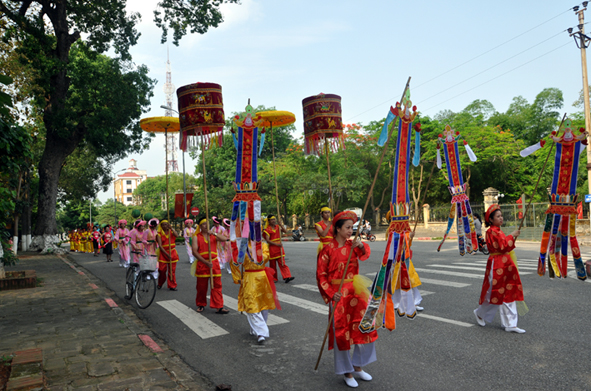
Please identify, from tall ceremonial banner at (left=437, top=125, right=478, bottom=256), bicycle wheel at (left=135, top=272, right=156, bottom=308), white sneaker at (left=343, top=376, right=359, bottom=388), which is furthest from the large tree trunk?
white sneaker at (left=343, top=376, right=359, bottom=388)

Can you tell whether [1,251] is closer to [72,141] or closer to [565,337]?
[565,337]

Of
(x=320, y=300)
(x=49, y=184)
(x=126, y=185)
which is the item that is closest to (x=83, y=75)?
(x=49, y=184)

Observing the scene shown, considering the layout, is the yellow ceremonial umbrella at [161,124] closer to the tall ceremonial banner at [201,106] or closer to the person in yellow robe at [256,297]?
the tall ceremonial banner at [201,106]

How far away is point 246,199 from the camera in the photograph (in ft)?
19.0

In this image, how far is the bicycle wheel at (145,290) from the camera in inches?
298

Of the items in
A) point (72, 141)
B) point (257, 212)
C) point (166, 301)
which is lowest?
point (166, 301)

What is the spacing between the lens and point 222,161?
39.4 m

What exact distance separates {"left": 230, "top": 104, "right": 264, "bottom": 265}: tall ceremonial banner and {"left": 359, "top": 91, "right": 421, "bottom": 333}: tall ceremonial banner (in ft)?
5.63

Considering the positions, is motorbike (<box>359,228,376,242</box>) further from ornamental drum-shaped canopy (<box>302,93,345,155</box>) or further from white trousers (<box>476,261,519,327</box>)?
white trousers (<box>476,261,519,327</box>)

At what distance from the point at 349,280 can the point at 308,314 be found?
3013 mm

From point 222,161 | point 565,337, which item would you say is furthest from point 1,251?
point 222,161

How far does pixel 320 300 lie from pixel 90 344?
154 inches

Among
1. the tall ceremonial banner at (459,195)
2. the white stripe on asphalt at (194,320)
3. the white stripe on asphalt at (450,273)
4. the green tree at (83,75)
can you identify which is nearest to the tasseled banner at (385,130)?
the tall ceremonial banner at (459,195)

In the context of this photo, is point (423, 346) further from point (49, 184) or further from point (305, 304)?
point (49, 184)
